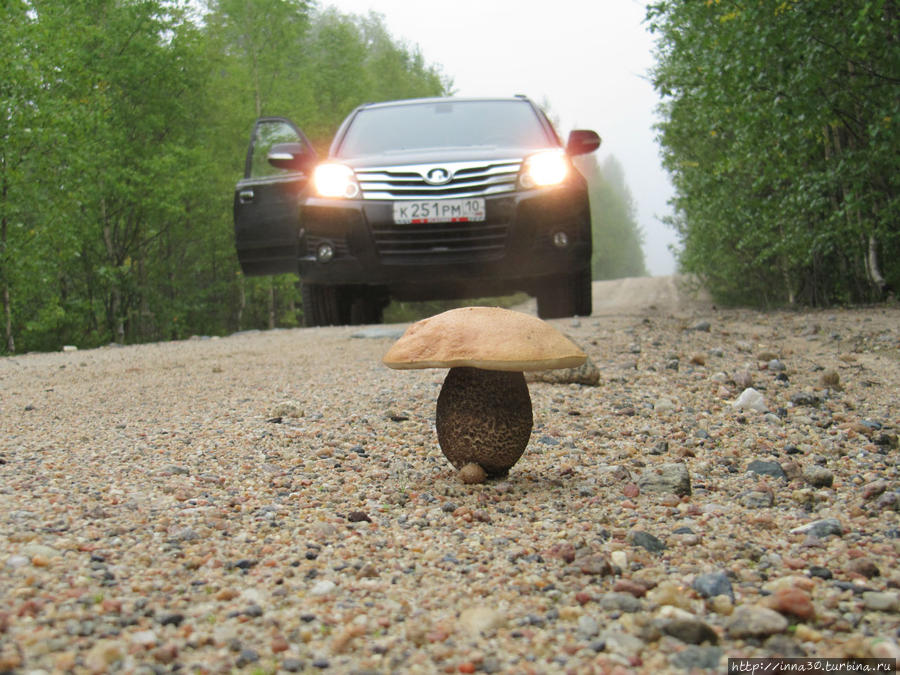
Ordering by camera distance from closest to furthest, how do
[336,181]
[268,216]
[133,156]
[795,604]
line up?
[795,604] < [336,181] < [268,216] < [133,156]

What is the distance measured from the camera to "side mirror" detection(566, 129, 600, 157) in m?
7.74

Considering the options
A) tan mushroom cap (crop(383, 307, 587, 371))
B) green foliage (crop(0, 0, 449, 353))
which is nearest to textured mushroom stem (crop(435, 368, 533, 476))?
tan mushroom cap (crop(383, 307, 587, 371))

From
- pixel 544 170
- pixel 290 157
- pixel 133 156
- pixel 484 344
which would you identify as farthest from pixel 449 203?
pixel 133 156

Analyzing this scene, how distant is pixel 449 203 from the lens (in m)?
6.77

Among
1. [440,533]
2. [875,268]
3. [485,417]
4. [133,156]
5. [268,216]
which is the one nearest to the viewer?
[440,533]

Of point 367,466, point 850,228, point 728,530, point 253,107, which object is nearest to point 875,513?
point 728,530

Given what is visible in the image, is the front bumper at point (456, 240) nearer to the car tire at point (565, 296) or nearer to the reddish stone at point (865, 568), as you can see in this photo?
the car tire at point (565, 296)

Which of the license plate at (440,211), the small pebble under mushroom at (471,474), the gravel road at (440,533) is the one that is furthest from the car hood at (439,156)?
the small pebble under mushroom at (471,474)

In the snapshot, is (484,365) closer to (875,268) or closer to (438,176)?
(438,176)

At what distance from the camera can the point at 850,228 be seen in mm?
8727

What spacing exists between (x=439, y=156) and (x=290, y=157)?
159 cm

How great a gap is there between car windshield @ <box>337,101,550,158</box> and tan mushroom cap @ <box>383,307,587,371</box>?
511 cm

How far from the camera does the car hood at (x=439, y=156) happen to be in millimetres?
6867

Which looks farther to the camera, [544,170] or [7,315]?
[7,315]
